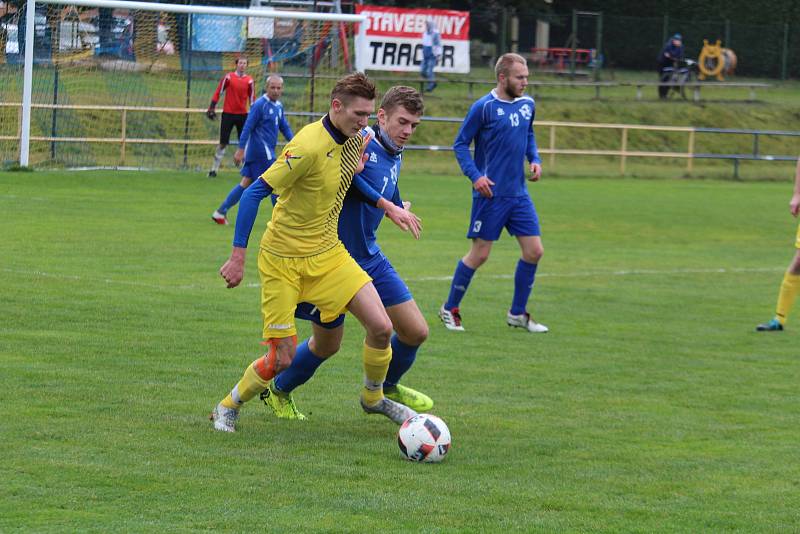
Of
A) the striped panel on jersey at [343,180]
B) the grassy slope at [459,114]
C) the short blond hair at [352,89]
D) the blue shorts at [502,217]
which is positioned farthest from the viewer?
the grassy slope at [459,114]

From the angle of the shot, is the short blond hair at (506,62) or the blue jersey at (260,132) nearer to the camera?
the short blond hair at (506,62)

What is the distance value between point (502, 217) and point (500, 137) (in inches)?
25.7

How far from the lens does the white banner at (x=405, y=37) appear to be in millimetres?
32688

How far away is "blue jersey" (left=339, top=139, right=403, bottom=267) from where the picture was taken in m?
6.89

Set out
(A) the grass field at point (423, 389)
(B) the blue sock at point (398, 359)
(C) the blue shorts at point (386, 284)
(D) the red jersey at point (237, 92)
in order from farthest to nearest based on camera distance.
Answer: (D) the red jersey at point (237, 92)
(B) the blue sock at point (398, 359)
(C) the blue shorts at point (386, 284)
(A) the grass field at point (423, 389)

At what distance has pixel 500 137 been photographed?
1072 centimetres

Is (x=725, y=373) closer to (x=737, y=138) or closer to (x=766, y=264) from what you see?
(x=766, y=264)

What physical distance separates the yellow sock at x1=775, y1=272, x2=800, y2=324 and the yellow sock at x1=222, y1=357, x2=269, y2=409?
5.99 m

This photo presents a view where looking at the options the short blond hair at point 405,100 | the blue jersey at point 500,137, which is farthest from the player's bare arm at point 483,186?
the short blond hair at point 405,100

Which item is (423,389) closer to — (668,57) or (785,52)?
(668,57)

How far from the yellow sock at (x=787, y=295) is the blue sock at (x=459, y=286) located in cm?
265

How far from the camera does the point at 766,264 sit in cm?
1611

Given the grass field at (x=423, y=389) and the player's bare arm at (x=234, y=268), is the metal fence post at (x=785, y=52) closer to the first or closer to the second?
the grass field at (x=423, y=389)

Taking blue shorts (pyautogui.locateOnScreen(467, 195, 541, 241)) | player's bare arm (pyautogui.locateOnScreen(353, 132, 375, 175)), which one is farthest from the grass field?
player's bare arm (pyautogui.locateOnScreen(353, 132, 375, 175))
